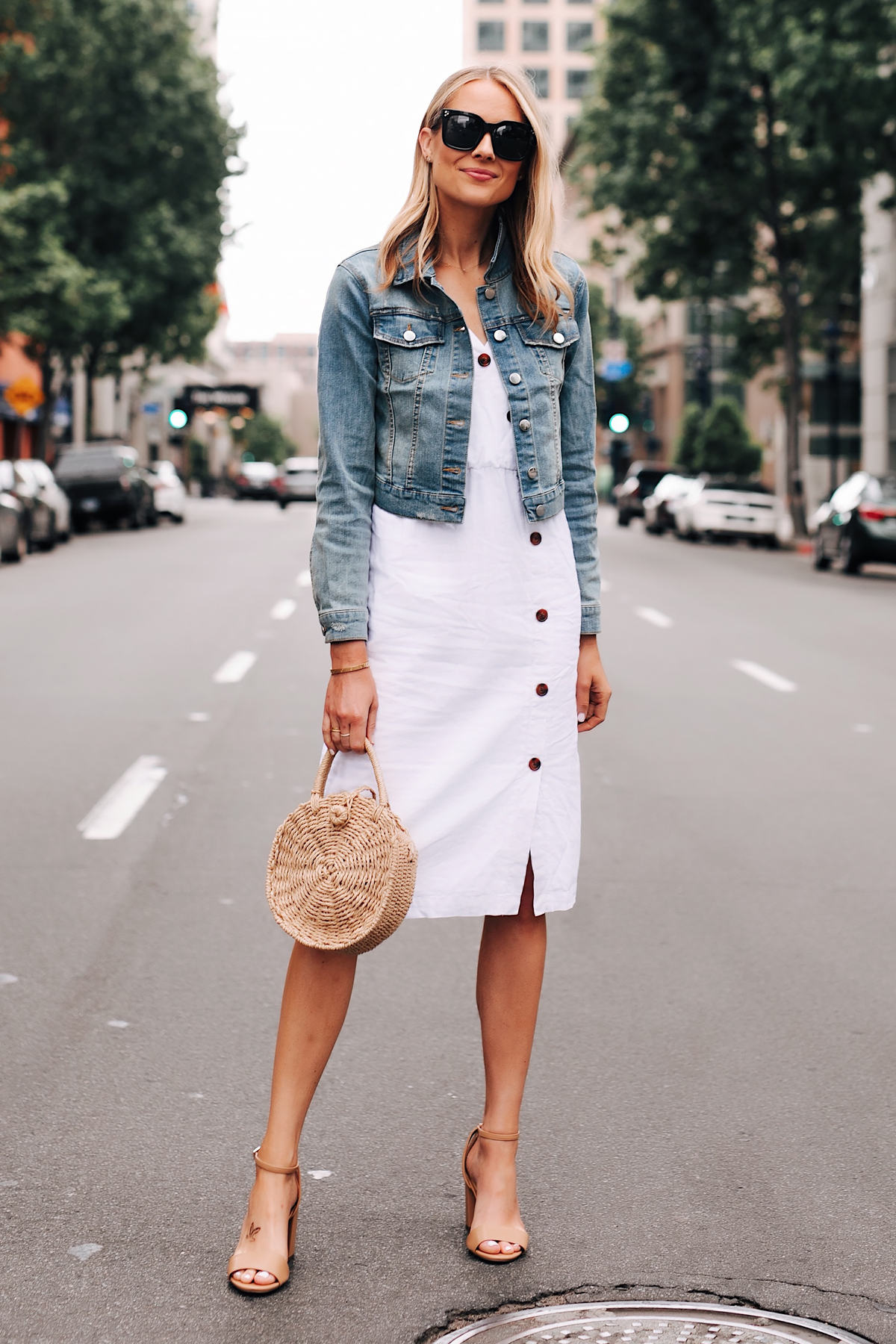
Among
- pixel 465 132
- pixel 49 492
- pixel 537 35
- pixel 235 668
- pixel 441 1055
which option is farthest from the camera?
pixel 537 35

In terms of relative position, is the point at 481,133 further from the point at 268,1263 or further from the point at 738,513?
the point at 738,513

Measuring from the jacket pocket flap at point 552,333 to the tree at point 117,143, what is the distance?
32.6 m

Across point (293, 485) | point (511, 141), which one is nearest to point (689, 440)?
point (293, 485)

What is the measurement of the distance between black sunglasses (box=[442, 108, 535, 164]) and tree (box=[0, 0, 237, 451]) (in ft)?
107

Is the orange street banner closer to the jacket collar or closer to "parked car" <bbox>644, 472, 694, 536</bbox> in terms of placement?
"parked car" <bbox>644, 472, 694, 536</bbox>

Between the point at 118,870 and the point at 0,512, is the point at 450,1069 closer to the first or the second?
the point at 118,870

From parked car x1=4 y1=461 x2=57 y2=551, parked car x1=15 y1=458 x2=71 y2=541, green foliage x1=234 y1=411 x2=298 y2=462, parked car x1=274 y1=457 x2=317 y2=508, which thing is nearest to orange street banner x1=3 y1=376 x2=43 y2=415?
parked car x1=15 y1=458 x2=71 y2=541

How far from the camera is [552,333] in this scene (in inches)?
121

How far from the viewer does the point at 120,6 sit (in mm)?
35750

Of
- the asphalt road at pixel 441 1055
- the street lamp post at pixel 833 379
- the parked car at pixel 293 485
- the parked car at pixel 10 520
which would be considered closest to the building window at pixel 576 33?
the parked car at pixel 293 485

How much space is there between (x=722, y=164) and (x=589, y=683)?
2987cm

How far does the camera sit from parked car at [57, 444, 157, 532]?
33.9 m

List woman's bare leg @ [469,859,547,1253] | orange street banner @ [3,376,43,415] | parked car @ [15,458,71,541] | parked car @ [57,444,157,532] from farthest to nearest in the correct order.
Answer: orange street banner @ [3,376,43,415], parked car @ [57,444,157,532], parked car @ [15,458,71,541], woman's bare leg @ [469,859,547,1253]

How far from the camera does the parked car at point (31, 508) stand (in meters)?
24.4
